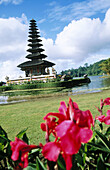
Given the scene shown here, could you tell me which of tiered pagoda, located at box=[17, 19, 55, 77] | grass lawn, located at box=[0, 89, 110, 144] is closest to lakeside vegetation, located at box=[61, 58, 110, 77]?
tiered pagoda, located at box=[17, 19, 55, 77]

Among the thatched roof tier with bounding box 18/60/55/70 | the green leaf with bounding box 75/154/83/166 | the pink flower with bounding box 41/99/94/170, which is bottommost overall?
the green leaf with bounding box 75/154/83/166

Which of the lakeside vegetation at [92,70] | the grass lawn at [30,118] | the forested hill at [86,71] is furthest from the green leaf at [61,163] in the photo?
the forested hill at [86,71]

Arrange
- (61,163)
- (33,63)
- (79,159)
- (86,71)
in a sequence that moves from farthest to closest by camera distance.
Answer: (86,71)
(33,63)
(79,159)
(61,163)

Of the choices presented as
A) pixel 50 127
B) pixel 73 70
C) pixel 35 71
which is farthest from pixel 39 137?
pixel 73 70

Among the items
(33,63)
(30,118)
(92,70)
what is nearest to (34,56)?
(33,63)

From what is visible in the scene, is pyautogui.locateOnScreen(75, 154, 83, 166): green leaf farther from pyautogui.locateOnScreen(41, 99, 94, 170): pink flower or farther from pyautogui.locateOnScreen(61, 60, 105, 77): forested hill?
pyautogui.locateOnScreen(61, 60, 105, 77): forested hill

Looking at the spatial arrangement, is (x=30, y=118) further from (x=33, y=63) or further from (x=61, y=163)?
(x=33, y=63)

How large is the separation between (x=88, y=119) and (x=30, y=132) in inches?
109

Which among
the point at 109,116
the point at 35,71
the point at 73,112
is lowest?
the point at 109,116

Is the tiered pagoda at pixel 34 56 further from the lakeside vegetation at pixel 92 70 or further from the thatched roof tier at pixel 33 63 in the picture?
the lakeside vegetation at pixel 92 70

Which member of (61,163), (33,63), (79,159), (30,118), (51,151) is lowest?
(30,118)

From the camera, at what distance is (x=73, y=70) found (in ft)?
429

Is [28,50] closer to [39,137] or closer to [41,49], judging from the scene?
[41,49]

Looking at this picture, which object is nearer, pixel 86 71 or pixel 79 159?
pixel 79 159
